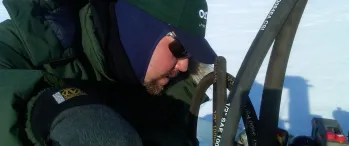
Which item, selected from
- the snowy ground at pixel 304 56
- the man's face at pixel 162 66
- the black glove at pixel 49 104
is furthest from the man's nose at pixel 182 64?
the snowy ground at pixel 304 56

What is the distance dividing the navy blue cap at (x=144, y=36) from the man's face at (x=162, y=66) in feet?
0.08

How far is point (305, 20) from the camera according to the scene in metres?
6.32

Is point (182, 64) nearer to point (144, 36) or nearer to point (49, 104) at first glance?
point (144, 36)

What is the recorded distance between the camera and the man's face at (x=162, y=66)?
1.52 m

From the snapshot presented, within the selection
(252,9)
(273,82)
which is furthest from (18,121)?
(252,9)

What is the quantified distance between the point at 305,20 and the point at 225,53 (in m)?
2.00

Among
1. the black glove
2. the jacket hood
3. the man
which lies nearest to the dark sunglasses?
the man

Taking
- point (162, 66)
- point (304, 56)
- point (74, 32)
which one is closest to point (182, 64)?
point (162, 66)

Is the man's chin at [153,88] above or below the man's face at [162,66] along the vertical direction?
Result: below

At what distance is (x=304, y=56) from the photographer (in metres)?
4.56

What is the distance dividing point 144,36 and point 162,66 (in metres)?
0.14

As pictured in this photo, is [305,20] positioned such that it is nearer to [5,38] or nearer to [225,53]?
[225,53]

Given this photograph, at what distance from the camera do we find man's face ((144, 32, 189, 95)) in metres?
1.52

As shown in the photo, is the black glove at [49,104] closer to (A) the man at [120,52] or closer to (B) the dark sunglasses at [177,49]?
(A) the man at [120,52]
